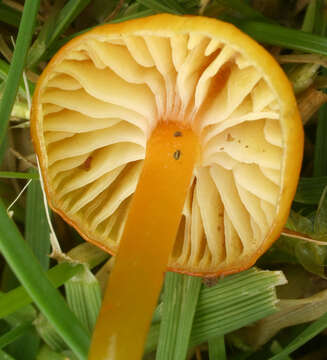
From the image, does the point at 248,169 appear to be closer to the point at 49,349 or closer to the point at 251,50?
the point at 251,50

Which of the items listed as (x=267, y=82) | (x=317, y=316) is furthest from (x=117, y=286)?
(x=317, y=316)

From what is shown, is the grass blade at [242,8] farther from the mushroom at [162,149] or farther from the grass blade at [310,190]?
the grass blade at [310,190]

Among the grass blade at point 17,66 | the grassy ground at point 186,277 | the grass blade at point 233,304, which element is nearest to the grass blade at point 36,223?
the grassy ground at point 186,277

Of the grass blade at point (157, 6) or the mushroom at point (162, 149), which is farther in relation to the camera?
the grass blade at point (157, 6)

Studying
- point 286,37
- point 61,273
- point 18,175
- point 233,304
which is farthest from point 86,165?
point 286,37

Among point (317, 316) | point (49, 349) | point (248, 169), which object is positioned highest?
point (248, 169)

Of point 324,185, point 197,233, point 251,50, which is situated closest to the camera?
point 251,50

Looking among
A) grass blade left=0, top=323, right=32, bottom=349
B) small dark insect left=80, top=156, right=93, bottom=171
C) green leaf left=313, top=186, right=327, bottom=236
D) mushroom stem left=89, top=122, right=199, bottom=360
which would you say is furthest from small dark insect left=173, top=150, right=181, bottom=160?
grass blade left=0, top=323, right=32, bottom=349
